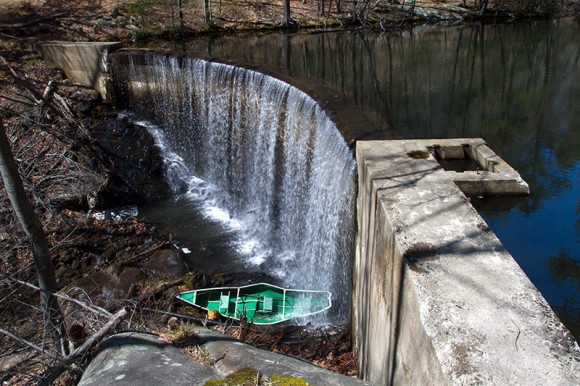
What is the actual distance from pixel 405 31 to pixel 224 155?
635 inches

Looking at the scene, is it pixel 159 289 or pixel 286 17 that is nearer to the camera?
pixel 159 289

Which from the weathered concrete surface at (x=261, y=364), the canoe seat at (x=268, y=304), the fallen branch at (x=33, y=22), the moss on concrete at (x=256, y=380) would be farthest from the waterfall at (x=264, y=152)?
the fallen branch at (x=33, y=22)

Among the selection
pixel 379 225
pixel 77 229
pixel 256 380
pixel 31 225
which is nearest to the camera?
pixel 256 380

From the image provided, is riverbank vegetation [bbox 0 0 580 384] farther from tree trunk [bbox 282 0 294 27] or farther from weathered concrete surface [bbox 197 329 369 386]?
tree trunk [bbox 282 0 294 27]

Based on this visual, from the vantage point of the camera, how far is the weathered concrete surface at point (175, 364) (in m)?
2.09

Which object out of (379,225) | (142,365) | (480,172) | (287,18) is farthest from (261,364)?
(287,18)

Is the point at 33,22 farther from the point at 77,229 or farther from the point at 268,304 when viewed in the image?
the point at 268,304

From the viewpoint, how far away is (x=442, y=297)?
8.63 ft

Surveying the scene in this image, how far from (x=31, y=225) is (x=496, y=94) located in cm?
1171

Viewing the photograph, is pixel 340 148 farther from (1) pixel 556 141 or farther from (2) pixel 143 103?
(2) pixel 143 103

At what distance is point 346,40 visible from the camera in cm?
2012

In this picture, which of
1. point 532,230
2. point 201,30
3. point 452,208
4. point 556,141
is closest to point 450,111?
point 556,141

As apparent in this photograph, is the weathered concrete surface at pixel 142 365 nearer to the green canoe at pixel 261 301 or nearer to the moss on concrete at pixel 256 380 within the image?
the moss on concrete at pixel 256 380

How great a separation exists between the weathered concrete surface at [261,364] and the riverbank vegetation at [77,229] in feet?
1.88
